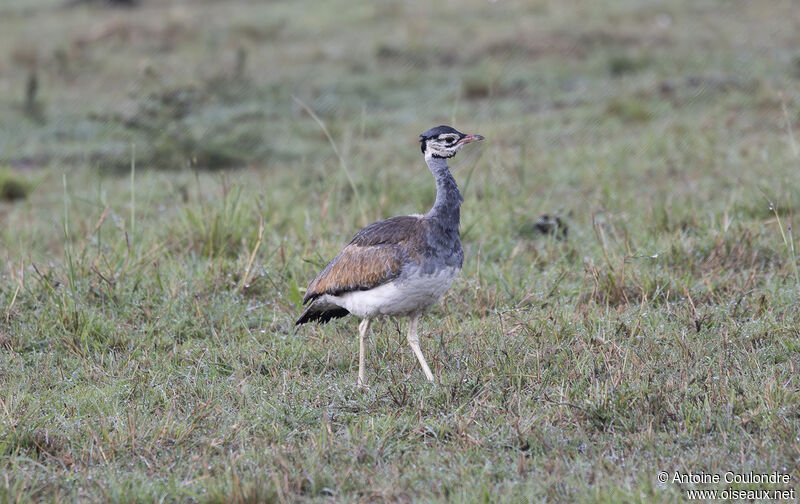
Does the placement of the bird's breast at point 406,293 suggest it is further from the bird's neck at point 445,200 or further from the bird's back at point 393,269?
the bird's neck at point 445,200

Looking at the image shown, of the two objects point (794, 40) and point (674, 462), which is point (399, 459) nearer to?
point (674, 462)

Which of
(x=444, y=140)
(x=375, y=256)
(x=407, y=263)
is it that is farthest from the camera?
(x=444, y=140)

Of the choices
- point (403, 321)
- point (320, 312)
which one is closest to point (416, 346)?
point (320, 312)

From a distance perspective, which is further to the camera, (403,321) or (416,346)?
(403,321)

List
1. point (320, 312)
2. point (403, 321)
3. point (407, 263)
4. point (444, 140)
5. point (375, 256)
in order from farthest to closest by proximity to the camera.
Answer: point (403, 321) → point (320, 312) → point (444, 140) → point (375, 256) → point (407, 263)

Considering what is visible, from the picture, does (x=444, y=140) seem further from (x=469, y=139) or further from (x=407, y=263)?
(x=407, y=263)

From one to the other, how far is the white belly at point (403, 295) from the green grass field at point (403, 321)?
1.22 ft

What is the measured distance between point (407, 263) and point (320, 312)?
0.84 m

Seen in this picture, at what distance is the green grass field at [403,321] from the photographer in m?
3.74

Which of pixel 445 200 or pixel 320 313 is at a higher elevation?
pixel 445 200

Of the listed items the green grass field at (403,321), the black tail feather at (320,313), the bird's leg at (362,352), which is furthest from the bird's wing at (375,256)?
the green grass field at (403,321)

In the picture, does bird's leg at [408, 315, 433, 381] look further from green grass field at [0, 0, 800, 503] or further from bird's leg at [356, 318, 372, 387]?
bird's leg at [356, 318, 372, 387]

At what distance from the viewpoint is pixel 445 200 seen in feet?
15.2

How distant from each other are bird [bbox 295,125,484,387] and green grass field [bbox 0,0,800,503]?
15.1 inches
